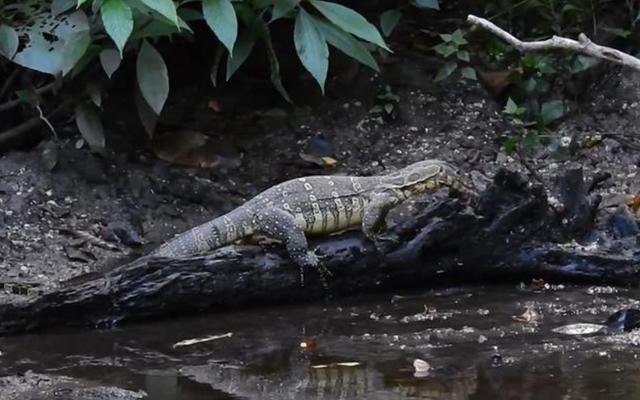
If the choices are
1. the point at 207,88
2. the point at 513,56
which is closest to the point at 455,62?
the point at 513,56

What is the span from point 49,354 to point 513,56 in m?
4.58

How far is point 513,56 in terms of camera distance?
8836 millimetres

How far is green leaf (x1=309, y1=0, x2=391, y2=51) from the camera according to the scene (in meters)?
7.25

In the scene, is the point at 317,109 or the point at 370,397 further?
the point at 317,109

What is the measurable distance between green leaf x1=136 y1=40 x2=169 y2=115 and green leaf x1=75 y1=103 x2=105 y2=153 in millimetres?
594

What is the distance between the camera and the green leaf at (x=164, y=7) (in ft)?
20.6

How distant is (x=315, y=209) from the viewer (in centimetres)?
663

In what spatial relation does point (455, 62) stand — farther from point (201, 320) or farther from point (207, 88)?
point (201, 320)

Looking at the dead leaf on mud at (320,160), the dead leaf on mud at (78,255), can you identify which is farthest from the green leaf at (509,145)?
the dead leaf on mud at (78,255)

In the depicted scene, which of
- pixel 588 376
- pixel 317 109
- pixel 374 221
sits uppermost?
pixel 317 109

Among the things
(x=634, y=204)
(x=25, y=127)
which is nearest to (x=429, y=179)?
(x=634, y=204)

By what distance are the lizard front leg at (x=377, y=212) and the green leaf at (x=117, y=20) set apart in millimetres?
1585

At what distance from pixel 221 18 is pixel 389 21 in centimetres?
191

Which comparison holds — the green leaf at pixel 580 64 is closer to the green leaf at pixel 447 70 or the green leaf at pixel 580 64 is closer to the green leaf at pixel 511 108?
the green leaf at pixel 511 108
